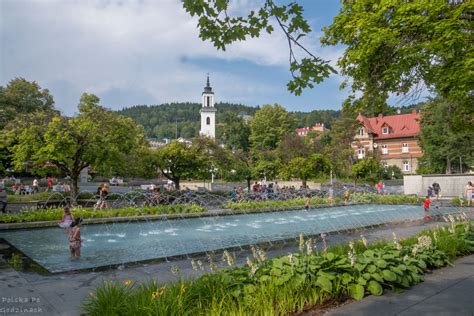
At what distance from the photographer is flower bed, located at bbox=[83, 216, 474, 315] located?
5074mm

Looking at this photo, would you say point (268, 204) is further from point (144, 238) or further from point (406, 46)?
point (406, 46)

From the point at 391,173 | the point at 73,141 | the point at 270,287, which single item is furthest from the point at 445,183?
the point at 270,287

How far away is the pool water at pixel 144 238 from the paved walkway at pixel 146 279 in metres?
1.35

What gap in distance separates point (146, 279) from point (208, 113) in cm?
11453

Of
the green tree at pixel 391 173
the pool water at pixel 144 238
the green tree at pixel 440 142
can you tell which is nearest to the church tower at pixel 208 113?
the green tree at pixel 391 173

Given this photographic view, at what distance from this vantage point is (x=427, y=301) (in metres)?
5.83

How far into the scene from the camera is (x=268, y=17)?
213 inches

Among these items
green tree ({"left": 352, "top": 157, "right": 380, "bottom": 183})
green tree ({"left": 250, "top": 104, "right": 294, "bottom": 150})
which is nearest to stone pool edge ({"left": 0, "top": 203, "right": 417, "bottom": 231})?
green tree ({"left": 352, "top": 157, "right": 380, "bottom": 183})

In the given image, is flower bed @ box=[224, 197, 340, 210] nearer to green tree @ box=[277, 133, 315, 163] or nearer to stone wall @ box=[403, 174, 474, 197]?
stone wall @ box=[403, 174, 474, 197]

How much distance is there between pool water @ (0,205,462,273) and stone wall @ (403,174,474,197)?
61.9ft

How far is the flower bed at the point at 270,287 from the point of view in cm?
507

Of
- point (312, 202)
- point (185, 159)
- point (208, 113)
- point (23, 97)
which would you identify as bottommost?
point (312, 202)

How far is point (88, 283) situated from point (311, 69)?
5.88m

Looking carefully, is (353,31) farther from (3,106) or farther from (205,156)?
(3,106)
